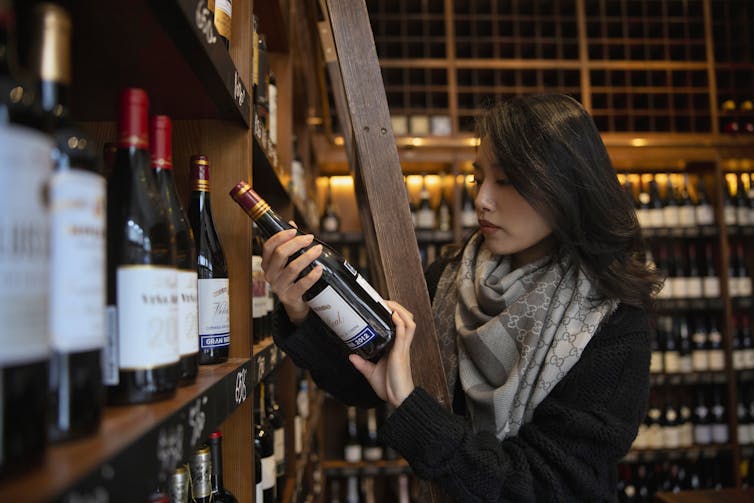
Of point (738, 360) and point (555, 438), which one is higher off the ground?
point (555, 438)

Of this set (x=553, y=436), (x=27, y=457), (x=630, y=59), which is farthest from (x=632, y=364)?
(x=630, y=59)

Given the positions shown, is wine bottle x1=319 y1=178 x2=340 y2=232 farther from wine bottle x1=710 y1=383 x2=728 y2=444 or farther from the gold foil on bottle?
the gold foil on bottle

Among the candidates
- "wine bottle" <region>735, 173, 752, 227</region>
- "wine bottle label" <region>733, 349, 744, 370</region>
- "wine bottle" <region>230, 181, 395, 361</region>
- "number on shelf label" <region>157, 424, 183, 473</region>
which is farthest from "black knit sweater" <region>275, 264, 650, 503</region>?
"wine bottle" <region>735, 173, 752, 227</region>

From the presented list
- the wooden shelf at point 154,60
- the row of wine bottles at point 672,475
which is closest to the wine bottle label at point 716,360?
the row of wine bottles at point 672,475

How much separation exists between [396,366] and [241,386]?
0.29 meters

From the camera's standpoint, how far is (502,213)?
1.19 meters

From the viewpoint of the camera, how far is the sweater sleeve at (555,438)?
3.06 feet

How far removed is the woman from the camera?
94 centimetres

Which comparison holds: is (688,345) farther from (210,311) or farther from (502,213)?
(210,311)

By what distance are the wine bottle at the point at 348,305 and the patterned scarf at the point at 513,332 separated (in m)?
0.32

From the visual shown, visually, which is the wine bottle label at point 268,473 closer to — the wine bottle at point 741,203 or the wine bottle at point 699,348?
the wine bottle at point 699,348

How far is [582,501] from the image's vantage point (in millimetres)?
1035

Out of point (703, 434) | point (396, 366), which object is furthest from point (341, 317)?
point (703, 434)

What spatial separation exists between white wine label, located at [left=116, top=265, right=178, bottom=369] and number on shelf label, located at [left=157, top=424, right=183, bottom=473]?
7 centimetres
